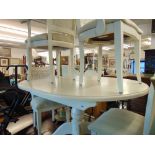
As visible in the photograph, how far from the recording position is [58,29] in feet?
5.04

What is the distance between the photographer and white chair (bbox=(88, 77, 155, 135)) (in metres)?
0.80

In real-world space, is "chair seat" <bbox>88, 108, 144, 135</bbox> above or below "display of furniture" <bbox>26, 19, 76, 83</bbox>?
below

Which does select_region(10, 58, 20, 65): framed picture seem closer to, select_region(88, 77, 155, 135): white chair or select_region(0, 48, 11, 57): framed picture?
select_region(0, 48, 11, 57): framed picture

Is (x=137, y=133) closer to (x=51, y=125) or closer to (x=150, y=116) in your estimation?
(x=150, y=116)

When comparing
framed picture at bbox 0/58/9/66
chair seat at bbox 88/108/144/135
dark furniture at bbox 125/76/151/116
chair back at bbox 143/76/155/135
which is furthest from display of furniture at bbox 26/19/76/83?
framed picture at bbox 0/58/9/66

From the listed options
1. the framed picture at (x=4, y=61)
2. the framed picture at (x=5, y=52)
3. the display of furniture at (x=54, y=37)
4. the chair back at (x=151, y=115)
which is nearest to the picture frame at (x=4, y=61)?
the framed picture at (x=4, y=61)

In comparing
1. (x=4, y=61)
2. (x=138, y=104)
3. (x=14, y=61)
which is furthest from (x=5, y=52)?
(x=138, y=104)

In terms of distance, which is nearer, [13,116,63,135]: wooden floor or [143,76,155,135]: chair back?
[143,76,155,135]: chair back

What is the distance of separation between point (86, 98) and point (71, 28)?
46.8 inches

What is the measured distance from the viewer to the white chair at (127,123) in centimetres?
80

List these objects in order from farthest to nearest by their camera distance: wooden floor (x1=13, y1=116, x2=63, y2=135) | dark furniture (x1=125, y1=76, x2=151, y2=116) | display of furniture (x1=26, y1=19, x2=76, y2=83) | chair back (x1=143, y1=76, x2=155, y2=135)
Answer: dark furniture (x1=125, y1=76, x2=151, y2=116) < wooden floor (x1=13, y1=116, x2=63, y2=135) < display of furniture (x1=26, y1=19, x2=76, y2=83) < chair back (x1=143, y1=76, x2=155, y2=135)

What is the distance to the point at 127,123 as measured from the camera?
1.02m
